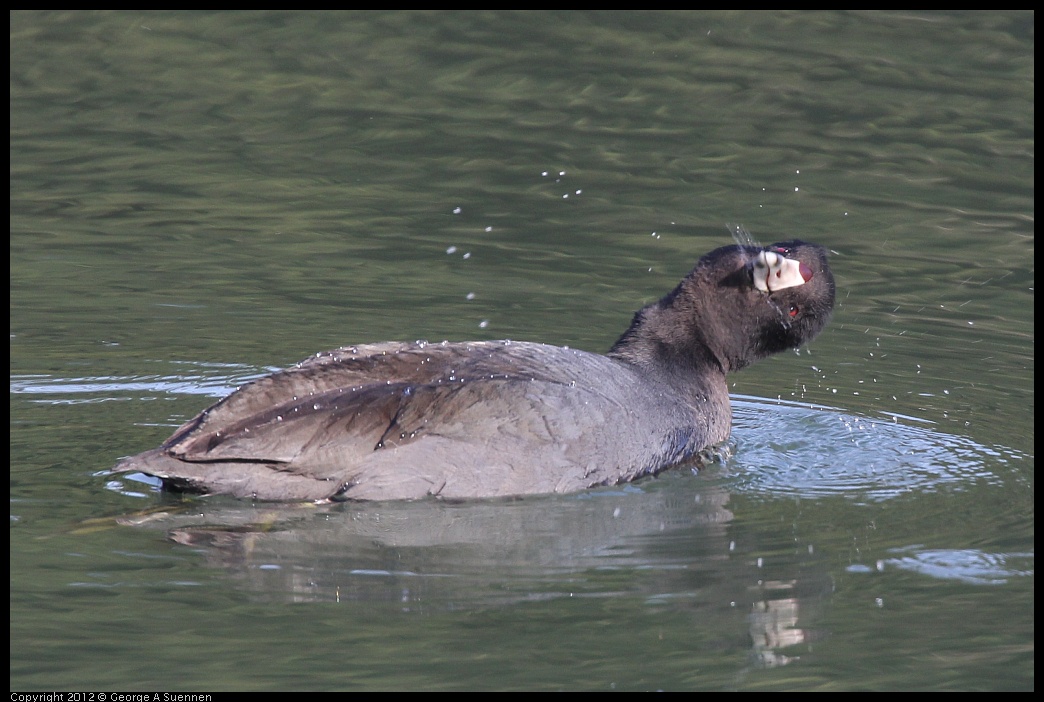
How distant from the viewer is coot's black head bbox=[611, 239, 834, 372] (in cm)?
757

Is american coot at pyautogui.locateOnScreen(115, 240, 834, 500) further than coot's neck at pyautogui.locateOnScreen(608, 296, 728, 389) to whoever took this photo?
No

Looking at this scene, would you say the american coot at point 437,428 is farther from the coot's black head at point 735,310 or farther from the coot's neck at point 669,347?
the coot's black head at point 735,310

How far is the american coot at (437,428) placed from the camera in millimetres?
6355

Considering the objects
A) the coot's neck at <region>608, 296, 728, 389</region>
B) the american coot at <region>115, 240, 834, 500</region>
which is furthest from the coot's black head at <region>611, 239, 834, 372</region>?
the american coot at <region>115, 240, 834, 500</region>

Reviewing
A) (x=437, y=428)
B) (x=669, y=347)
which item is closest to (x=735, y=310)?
(x=669, y=347)

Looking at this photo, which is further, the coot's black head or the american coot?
the coot's black head

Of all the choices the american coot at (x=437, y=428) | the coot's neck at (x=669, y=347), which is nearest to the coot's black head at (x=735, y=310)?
the coot's neck at (x=669, y=347)

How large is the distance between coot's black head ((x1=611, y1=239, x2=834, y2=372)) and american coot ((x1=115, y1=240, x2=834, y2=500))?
26cm

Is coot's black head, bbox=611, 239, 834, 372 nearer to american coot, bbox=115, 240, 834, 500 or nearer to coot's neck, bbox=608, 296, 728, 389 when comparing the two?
coot's neck, bbox=608, 296, 728, 389

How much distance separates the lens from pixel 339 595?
5.52m

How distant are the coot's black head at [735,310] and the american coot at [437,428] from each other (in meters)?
0.26

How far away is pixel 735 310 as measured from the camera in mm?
7684

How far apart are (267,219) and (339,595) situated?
A: 6.21 meters

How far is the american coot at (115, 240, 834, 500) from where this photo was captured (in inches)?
250
